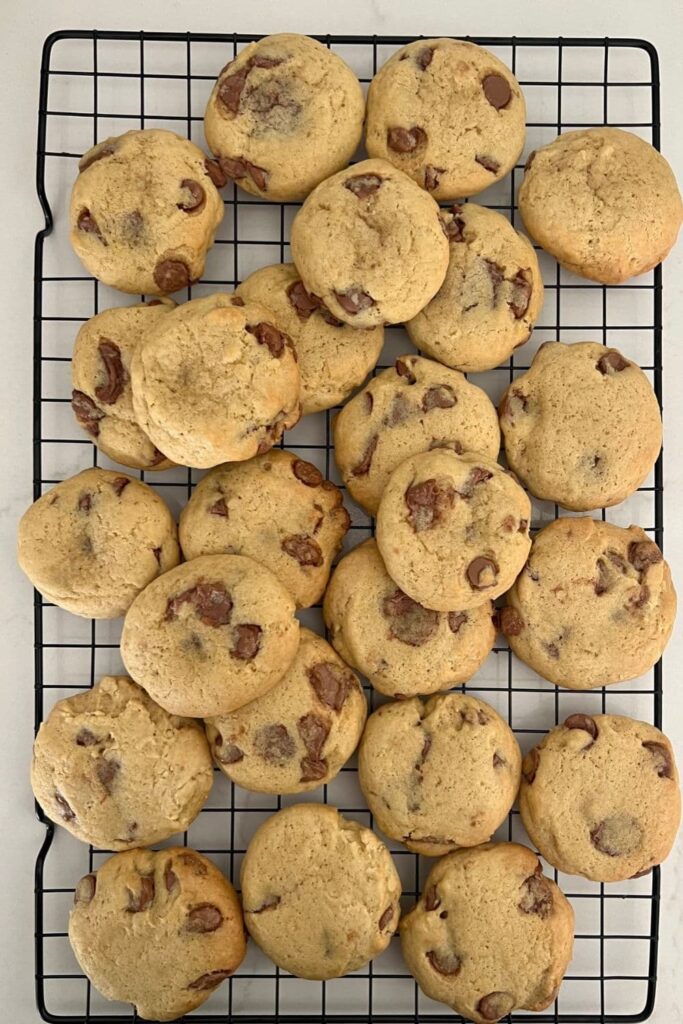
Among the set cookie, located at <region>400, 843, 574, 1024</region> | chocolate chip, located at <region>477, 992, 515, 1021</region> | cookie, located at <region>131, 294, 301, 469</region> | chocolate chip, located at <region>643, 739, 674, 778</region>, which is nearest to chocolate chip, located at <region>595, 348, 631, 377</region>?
cookie, located at <region>131, 294, 301, 469</region>

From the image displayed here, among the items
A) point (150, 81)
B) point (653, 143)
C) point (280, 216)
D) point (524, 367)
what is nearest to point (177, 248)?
point (280, 216)

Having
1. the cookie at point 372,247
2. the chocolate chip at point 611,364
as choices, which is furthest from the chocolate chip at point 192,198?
the chocolate chip at point 611,364

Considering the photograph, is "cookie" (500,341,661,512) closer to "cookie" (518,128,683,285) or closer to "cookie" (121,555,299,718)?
"cookie" (518,128,683,285)

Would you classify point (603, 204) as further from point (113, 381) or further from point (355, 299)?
point (113, 381)

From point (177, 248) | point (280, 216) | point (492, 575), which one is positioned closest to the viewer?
point (492, 575)

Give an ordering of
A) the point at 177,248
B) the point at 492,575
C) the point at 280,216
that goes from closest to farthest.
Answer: the point at 492,575 < the point at 177,248 < the point at 280,216

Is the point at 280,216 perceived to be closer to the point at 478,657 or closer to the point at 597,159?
the point at 597,159

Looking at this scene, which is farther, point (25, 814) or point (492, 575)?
point (25, 814)

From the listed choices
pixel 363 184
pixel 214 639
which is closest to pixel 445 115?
pixel 363 184
